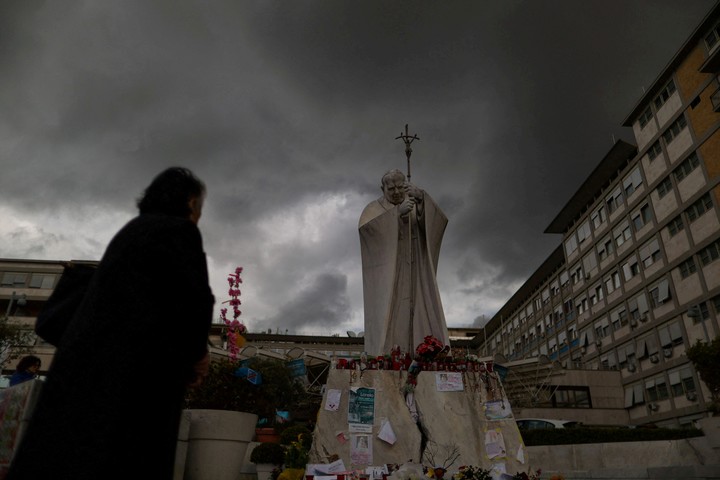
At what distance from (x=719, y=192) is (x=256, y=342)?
2348 inches

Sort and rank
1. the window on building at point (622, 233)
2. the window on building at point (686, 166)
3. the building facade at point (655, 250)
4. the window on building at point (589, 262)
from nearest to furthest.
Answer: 1. the building facade at point (655, 250)
2. the window on building at point (686, 166)
3. the window on building at point (622, 233)
4. the window on building at point (589, 262)

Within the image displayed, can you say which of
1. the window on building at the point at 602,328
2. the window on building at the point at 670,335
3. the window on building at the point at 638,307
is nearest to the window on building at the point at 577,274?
the window on building at the point at 602,328

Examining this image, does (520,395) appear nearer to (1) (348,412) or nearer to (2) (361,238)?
(2) (361,238)

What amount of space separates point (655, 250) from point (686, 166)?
679cm

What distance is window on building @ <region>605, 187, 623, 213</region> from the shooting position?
45.5 m

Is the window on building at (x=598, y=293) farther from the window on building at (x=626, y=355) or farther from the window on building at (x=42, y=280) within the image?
the window on building at (x=42, y=280)

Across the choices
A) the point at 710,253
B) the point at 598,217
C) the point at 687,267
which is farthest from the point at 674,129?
the point at 598,217

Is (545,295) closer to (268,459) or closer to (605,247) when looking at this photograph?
(605,247)

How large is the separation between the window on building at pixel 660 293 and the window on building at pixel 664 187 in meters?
6.74

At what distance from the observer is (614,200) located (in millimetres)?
46406

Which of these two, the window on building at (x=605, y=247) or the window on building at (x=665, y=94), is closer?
the window on building at (x=665, y=94)

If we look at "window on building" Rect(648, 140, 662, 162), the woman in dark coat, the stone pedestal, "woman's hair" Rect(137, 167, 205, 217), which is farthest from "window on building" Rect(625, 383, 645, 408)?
the woman in dark coat

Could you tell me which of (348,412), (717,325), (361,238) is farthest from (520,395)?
(348,412)

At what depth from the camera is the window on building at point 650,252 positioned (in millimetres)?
39625
